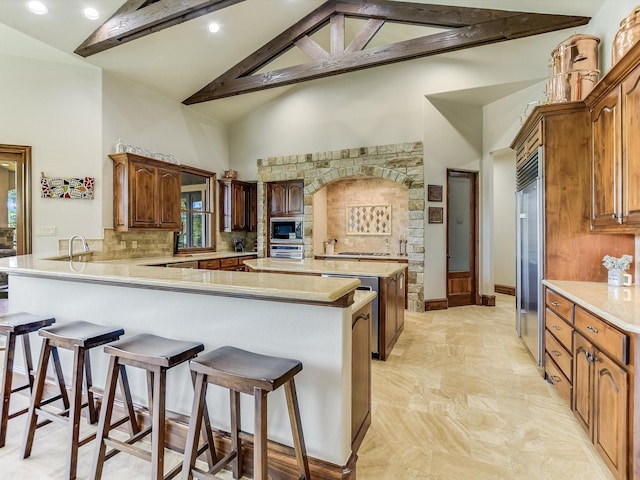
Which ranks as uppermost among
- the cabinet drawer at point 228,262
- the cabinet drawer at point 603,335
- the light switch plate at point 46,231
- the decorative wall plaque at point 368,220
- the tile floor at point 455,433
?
the decorative wall plaque at point 368,220

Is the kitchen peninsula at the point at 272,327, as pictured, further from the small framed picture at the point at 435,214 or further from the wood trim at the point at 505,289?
the wood trim at the point at 505,289

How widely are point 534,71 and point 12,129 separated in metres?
6.92

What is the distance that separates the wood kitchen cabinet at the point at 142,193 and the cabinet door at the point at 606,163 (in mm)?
5065

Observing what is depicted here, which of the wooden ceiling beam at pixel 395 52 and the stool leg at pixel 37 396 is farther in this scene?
the wooden ceiling beam at pixel 395 52

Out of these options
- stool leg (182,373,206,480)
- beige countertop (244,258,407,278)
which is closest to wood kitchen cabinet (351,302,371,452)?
stool leg (182,373,206,480)

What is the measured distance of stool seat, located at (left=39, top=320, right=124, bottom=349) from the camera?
1.82 metres

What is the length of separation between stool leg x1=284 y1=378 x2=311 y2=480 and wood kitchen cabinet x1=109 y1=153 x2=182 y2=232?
4041 millimetres

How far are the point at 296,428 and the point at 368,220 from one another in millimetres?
5401

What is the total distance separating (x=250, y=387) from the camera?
1352 mm

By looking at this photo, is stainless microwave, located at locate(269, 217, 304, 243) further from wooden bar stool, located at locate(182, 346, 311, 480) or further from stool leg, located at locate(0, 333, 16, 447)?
wooden bar stool, located at locate(182, 346, 311, 480)

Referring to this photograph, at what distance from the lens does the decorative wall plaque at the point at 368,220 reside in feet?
21.5

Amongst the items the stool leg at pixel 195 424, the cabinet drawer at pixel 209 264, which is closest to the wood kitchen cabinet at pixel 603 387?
the stool leg at pixel 195 424

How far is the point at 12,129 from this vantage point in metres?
4.05

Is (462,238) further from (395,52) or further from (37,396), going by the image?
(37,396)
